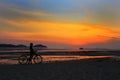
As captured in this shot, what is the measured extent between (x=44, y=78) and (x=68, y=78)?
1542mm

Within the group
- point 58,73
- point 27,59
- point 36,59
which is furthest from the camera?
point 36,59

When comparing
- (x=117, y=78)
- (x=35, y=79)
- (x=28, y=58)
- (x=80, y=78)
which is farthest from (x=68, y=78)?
(x=28, y=58)

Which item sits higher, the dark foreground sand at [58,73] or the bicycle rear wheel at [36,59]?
the bicycle rear wheel at [36,59]

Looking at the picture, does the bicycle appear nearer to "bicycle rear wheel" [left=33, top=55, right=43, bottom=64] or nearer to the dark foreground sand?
"bicycle rear wheel" [left=33, top=55, right=43, bottom=64]

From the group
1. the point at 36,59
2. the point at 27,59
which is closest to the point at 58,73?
the point at 27,59

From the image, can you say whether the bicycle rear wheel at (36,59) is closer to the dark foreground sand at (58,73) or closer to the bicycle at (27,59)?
the bicycle at (27,59)

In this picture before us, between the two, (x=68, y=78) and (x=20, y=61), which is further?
(x=20, y=61)

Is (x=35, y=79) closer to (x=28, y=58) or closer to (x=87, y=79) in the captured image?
(x=87, y=79)

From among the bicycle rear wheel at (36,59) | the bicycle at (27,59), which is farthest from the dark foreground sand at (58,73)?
the bicycle rear wheel at (36,59)

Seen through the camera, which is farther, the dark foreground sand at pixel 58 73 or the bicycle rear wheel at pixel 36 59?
the bicycle rear wheel at pixel 36 59

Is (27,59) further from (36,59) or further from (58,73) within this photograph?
(58,73)

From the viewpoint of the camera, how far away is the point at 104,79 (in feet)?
54.1

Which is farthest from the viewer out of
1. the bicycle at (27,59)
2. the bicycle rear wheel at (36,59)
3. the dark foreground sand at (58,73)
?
the bicycle rear wheel at (36,59)

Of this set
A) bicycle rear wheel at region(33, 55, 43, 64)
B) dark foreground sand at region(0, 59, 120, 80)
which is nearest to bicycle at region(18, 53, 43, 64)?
bicycle rear wheel at region(33, 55, 43, 64)
